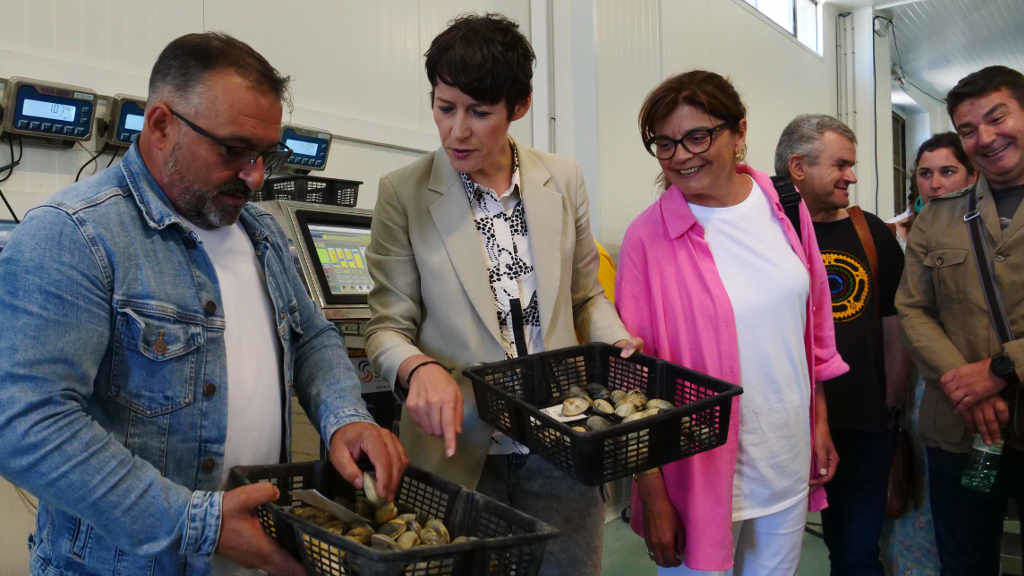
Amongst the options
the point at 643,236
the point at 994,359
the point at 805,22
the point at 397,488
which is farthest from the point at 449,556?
the point at 805,22

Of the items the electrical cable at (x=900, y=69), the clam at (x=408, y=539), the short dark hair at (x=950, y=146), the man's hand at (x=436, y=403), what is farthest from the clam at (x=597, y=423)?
the electrical cable at (x=900, y=69)

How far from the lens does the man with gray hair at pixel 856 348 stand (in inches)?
87.4

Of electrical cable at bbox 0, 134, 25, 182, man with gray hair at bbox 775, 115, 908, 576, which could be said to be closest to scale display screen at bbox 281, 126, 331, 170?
electrical cable at bbox 0, 134, 25, 182

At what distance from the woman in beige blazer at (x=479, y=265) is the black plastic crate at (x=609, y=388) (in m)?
0.06

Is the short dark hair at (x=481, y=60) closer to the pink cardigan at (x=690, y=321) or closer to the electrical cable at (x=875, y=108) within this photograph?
the pink cardigan at (x=690, y=321)

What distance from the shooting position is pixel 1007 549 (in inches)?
116

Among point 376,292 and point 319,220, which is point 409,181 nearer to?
point 376,292

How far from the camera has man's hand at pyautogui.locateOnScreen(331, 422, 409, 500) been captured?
1.10 m

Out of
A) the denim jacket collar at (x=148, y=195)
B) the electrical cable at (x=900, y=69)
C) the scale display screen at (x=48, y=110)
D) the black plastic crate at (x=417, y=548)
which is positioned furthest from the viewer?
the electrical cable at (x=900, y=69)

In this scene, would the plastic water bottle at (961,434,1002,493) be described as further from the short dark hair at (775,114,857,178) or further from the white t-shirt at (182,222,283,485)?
the white t-shirt at (182,222,283,485)

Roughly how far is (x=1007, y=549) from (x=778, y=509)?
2090 millimetres

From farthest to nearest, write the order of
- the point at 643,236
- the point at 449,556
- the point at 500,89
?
1. the point at 643,236
2. the point at 500,89
3. the point at 449,556

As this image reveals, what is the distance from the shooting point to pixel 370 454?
1.13 metres

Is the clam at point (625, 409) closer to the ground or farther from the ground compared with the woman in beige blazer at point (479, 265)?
closer to the ground
